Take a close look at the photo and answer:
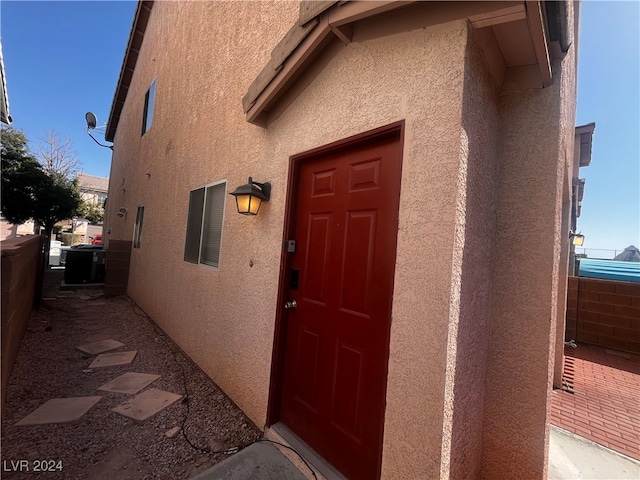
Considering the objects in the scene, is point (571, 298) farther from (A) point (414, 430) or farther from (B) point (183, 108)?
(B) point (183, 108)

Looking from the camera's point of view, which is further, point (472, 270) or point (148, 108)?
point (148, 108)

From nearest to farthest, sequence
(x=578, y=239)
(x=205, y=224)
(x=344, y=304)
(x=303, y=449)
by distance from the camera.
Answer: (x=344, y=304) → (x=303, y=449) → (x=205, y=224) → (x=578, y=239)

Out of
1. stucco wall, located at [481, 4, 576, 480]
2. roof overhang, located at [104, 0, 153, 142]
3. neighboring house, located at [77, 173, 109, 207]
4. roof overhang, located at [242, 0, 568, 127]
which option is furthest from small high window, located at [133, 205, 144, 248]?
neighboring house, located at [77, 173, 109, 207]

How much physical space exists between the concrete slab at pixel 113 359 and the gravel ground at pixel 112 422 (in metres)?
0.11

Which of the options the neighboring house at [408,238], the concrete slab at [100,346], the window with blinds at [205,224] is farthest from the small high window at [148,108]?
the neighboring house at [408,238]

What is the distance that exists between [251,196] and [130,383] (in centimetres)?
299

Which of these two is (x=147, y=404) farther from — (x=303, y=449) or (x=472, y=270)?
(x=472, y=270)

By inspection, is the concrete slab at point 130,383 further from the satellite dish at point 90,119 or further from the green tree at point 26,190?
the satellite dish at point 90,119

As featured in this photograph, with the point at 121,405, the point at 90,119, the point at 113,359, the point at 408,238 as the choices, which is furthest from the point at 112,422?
the point at 90,119

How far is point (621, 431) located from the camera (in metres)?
2.92

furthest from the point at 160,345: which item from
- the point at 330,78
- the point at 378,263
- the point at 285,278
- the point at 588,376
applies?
the point at 588,376

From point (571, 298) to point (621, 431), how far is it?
4.18 m

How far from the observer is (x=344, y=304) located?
7.06 ft

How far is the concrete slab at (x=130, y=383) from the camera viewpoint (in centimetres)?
340
